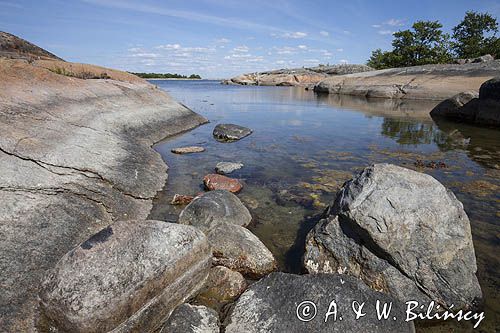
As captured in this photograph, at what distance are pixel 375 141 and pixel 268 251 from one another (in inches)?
397

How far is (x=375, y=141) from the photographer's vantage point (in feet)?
43.2

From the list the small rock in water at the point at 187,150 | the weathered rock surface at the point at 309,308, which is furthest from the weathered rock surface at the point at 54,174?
the weathered rock surface at the point at 309,308

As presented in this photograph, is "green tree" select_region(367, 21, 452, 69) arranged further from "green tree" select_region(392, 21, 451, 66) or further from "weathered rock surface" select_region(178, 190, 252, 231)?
"weathered rock surface" select_region(178, 190, 252, 231)

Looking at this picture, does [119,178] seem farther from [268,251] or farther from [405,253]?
[405,253]

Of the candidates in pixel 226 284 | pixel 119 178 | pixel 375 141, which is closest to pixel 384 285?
pixel 226 284

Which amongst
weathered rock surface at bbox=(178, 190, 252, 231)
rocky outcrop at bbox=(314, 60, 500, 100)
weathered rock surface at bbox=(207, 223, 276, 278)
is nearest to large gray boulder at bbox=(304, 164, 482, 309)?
weathered rock surface at bbox=(207, 223, 276, 278)

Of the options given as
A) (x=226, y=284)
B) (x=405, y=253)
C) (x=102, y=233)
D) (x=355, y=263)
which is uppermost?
(x=102, y=233)

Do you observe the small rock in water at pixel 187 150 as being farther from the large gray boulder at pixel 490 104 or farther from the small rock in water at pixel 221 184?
the large gray boulder at pixel 490 104

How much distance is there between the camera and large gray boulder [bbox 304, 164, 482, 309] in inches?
150

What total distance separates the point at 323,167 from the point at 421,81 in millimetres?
28512

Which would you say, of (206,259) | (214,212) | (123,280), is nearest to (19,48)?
(214,212)

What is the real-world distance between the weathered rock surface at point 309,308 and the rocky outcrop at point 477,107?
17576 millimetres

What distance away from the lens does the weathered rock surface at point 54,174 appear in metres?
3.79

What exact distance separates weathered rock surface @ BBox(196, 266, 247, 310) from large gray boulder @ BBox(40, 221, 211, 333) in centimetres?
21
